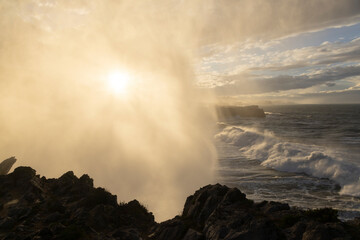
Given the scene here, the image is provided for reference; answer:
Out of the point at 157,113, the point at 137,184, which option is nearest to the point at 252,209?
the point at 137,184

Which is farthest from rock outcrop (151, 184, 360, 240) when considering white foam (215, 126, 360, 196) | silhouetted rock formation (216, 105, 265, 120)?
silhouetted rock formation (216, 105, 265, 120)

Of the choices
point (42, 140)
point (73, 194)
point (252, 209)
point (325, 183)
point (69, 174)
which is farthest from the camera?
point (42, 140)

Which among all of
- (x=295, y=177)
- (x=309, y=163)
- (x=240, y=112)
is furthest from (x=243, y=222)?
(x=240, y=112)

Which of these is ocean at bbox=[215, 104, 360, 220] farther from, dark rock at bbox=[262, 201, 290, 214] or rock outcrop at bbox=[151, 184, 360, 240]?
rock outcrop at bbox=[151, 184, 360, 240]

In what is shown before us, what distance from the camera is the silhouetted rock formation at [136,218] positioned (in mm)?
10594

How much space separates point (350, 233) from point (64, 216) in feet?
45.6

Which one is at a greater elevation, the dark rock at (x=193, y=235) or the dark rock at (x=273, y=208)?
the dark rock at (x=273, y=208)

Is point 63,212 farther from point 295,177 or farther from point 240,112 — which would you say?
point 240,112

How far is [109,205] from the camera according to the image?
50.7 ft

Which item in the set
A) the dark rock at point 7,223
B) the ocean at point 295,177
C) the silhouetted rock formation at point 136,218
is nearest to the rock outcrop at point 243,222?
the silhouetted rock formation at point 136,218

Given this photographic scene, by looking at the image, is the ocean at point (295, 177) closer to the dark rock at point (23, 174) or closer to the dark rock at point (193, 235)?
the dark rock at point (193, 235)

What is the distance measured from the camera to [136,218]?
15602 mm

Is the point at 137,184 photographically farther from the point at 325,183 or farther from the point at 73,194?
the point at 325,183

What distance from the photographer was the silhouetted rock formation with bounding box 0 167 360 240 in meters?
10.6
